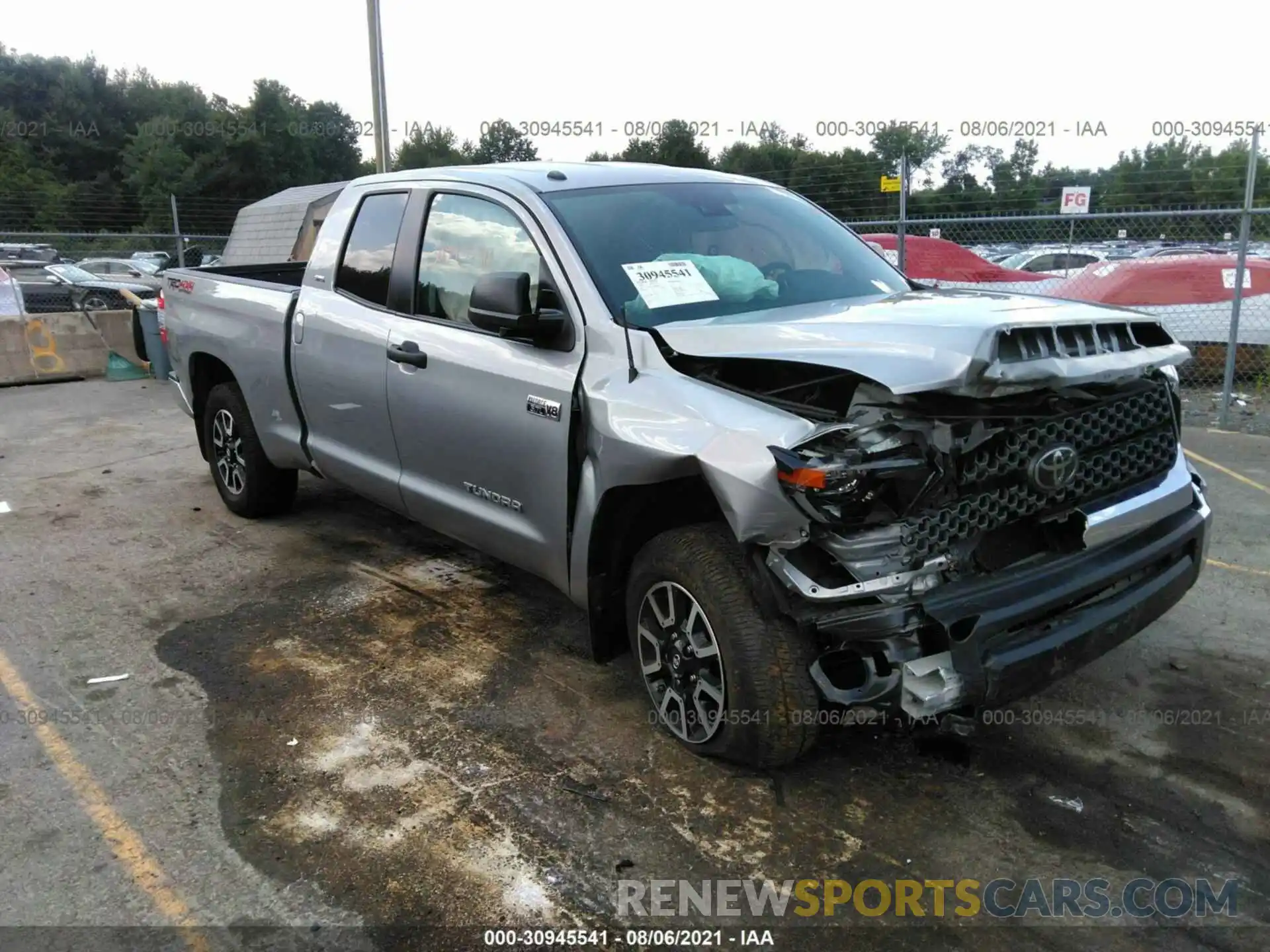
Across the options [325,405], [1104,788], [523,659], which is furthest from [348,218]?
[1104,788]

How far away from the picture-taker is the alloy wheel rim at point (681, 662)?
3.11 meters

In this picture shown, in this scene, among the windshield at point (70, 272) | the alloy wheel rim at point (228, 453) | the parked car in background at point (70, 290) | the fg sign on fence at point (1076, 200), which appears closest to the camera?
the alloy wheel rim at point (228, 453)

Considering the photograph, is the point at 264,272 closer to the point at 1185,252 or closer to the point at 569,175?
the point at 569,175

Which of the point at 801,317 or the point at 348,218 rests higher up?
the point at 348,218

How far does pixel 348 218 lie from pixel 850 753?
134 inches

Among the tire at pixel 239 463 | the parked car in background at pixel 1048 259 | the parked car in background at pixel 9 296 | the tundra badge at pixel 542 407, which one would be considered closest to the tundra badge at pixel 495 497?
the tundra badge at pixel 542 407

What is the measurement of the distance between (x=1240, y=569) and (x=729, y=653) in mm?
3422

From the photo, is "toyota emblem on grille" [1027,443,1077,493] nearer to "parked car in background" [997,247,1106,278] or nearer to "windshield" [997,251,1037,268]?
"parked car in background" [997,247,1106,278]

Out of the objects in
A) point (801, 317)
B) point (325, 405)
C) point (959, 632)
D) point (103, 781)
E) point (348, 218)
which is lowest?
point (103, 781)

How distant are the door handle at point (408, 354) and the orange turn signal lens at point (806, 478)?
1955 millimetres

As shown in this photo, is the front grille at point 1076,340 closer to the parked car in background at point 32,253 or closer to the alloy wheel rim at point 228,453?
the alloy wheel rim at point 228,453

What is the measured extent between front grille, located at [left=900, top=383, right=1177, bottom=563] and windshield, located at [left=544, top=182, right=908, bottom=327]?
1.12 metres

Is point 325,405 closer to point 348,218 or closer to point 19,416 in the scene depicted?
point 348,218

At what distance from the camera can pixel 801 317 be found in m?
3.35
